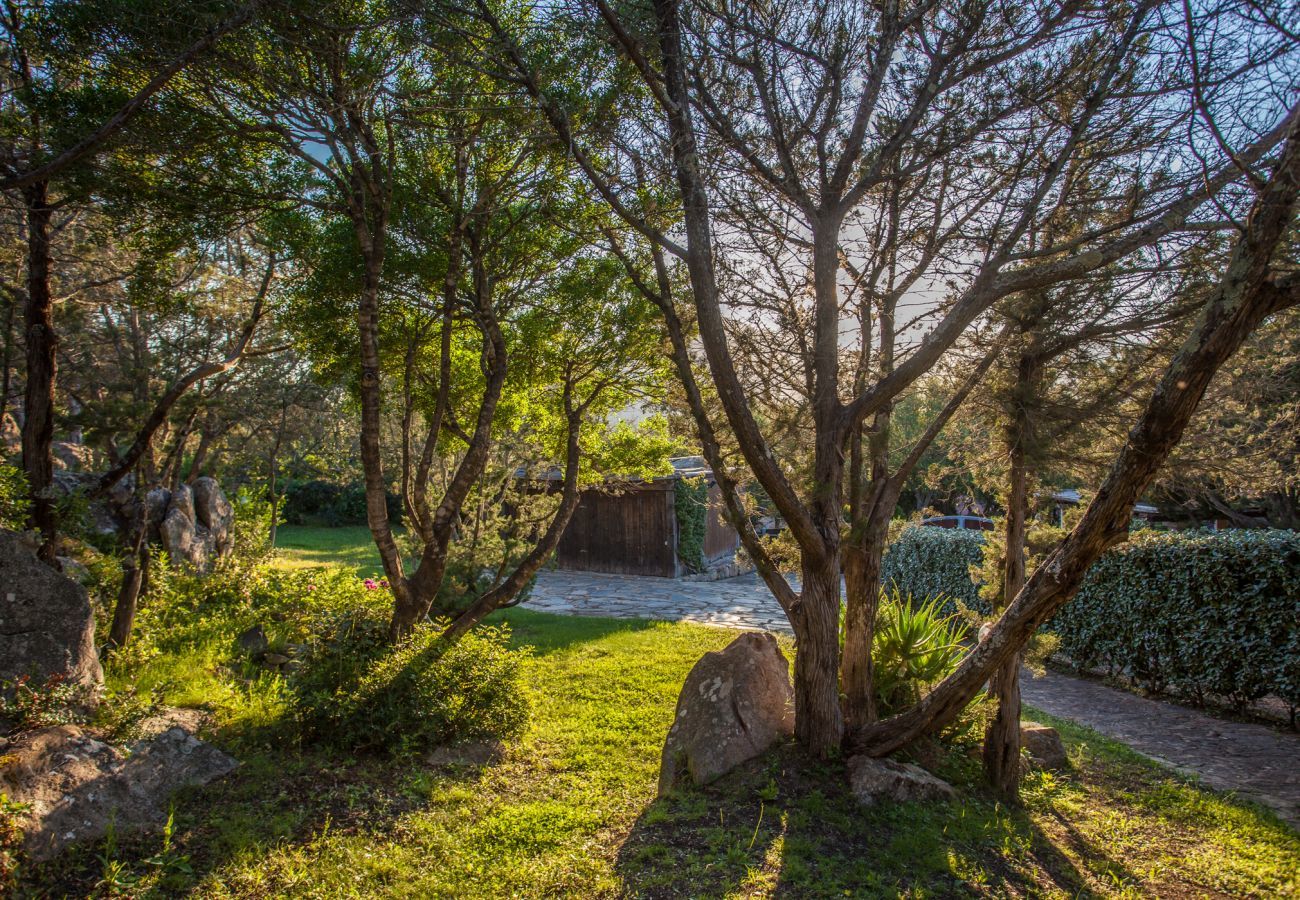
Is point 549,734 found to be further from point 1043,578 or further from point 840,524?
point 1043,578

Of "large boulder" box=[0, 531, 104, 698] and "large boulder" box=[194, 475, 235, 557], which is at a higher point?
"large boulder" box=[194, 475, 235, 557]

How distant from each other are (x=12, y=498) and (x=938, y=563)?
1227 cm

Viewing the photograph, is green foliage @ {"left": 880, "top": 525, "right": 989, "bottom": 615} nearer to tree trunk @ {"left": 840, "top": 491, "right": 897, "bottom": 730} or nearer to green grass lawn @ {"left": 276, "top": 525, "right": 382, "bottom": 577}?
tree trunk @ {"left": 840, "top": 491, "right": 897, "bottom": 730}

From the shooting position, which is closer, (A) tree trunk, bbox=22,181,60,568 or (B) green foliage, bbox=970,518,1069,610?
(A) tree trunk, bbox=22,181,60,568

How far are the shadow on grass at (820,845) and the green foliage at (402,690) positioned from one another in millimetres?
1729

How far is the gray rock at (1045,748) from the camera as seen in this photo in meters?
5.65

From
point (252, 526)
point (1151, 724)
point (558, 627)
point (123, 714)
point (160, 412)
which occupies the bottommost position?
point (1151, 724)

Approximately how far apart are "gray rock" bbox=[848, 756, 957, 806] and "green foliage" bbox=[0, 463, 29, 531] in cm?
583

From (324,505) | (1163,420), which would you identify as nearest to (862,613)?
(1163,420)

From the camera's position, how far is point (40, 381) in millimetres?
5297

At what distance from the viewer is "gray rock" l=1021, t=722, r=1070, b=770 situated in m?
5.65

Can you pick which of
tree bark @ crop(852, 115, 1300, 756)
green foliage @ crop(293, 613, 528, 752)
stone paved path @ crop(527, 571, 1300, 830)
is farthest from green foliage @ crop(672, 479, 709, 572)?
tree bark @ crop(852, 115, 1300, 756)

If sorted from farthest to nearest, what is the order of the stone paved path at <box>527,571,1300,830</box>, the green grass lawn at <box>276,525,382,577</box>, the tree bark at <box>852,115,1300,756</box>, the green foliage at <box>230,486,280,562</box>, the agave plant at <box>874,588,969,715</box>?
1. the green grass lawn at <box>276,525,382,577</box>
2. the green foliage at <box>230,486,280,562</box>
3. the agave plant at <box>874,588,969,715</box>
4. the stone paved path at <box>527,571,1300,830</box>
5. the tree bark at <box>852,115,1300,756</box>

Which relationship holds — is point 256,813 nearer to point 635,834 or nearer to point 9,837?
point 9,837
